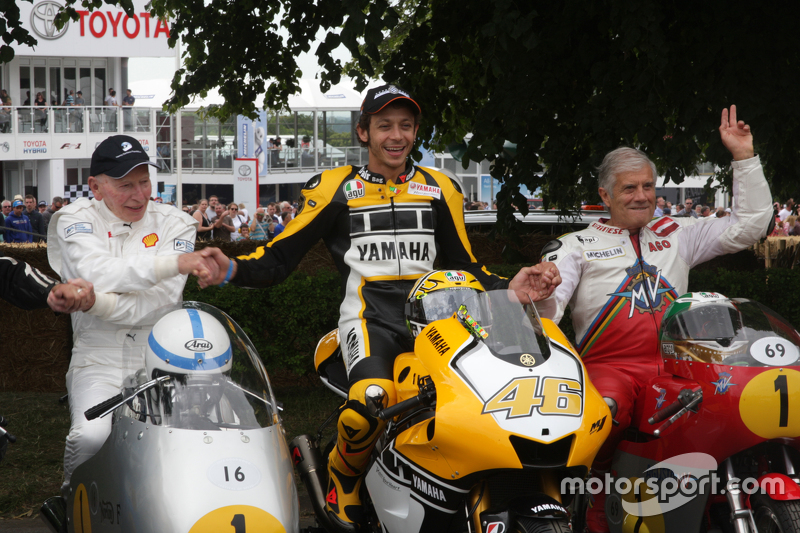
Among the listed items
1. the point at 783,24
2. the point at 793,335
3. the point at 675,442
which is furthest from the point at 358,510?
the point at 783,24

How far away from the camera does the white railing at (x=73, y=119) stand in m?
31.1

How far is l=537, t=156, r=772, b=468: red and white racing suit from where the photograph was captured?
3.62 m

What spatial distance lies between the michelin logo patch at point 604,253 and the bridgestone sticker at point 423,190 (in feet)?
2.45

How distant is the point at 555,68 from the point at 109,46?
32329mm

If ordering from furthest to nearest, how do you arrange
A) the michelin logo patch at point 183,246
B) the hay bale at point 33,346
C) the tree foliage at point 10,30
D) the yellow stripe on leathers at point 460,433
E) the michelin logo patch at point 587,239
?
1. the hay bale at point 33,346
2. the tree foliage at point 10,30
3. the michelin logo patch at point 587,239
4. the michelin logo patch at point 183,246
5. the yellow stripe on leathers at point 460,433

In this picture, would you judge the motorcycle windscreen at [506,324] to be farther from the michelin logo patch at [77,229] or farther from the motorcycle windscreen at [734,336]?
the michelin logo patch at [77,229]

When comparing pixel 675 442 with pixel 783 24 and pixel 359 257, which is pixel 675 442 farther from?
pixel 783 24

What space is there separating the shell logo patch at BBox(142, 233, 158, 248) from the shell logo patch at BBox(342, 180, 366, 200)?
89 centimetres

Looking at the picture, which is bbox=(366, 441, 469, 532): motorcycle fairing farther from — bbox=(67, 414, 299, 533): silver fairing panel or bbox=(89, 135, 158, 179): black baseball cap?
bbox=(89, 135, 158, 179): black baseball cap

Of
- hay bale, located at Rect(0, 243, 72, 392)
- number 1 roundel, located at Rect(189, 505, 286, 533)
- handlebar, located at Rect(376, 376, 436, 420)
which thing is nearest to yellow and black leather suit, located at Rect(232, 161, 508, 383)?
handlebar, located at Rect(376, 376, 436, 420)

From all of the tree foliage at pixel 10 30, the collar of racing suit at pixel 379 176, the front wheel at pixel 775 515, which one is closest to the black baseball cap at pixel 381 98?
the collar of racing suit at pixel 379 176

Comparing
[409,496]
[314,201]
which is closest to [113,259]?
[314,201]

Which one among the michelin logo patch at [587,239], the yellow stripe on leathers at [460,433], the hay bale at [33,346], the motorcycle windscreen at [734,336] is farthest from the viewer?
the hay bale at [33,346]

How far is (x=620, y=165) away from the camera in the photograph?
381 cm
